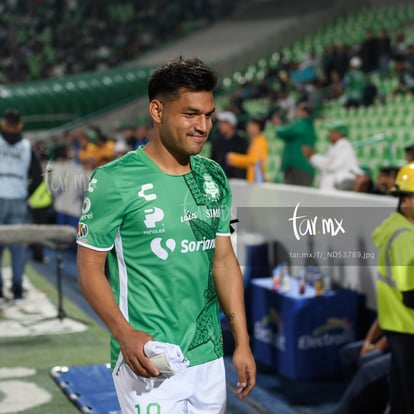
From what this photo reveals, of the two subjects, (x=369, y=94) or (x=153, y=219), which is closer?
(x=153, y=219)

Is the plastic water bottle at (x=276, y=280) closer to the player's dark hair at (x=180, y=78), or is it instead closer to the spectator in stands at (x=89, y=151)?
the player's dark hair at (x=180, y=78)

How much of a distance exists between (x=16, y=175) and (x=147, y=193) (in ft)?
20.9

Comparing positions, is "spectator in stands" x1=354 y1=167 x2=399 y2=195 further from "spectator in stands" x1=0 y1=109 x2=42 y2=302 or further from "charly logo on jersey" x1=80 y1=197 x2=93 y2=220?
"charly logo on jersey" x1=80 y1=197 x2=93 y2=220

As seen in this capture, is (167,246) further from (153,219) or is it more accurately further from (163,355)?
(163,355)

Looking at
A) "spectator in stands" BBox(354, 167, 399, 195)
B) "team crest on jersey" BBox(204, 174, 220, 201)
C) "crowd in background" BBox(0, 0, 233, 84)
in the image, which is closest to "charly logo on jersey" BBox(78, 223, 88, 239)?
"team crest on jersey" BBox(204, 174, 220, 201)

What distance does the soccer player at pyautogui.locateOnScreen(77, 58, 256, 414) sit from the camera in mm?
2697

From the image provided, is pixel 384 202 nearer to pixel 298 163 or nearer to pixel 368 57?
pixel 298 163

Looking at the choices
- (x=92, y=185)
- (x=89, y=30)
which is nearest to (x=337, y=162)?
(x=92, y=185)

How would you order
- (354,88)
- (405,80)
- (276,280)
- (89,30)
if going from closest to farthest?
(276,280) → (405,80) → (354,88) → (89,30)

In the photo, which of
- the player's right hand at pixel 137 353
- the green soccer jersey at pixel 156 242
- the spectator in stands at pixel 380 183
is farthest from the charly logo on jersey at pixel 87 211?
the spectator in stands at pixel 380 183

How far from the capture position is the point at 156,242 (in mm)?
2742

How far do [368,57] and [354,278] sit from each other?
51.2 feet

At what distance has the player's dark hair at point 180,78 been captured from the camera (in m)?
2.68

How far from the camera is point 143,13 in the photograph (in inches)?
1606
